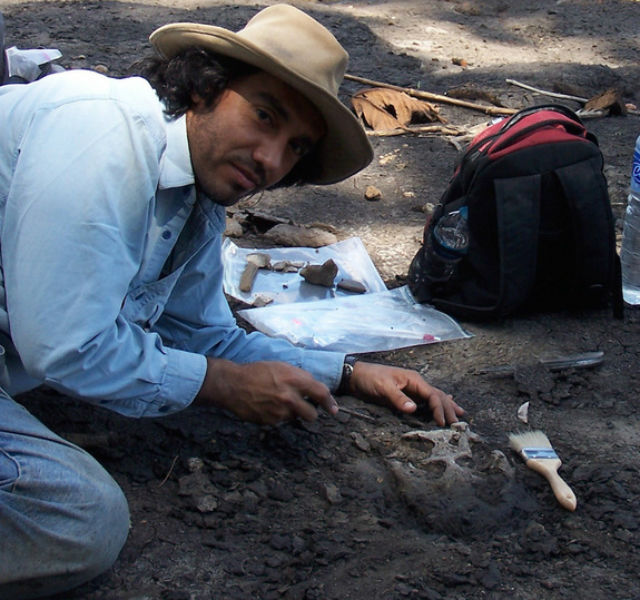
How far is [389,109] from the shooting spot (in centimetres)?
566

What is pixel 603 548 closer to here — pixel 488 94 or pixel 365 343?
pixel 365 343

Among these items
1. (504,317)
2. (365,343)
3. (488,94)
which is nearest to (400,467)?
(365,343)

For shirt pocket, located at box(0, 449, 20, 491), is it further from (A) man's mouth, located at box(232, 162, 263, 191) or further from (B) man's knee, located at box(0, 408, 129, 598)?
(A) man's mouth, located at box(232, 162, 263, 191)

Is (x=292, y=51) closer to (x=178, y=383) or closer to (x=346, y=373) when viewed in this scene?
(x=178, y=383)

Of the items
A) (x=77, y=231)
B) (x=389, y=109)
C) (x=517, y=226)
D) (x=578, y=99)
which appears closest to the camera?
(x=77, y=231)

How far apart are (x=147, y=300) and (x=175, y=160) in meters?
0.45

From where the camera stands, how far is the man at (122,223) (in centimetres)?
197

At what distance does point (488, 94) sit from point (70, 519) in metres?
4.64

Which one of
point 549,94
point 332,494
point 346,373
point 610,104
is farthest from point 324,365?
point 549,94

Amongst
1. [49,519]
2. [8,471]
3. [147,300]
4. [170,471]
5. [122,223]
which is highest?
[122,223]

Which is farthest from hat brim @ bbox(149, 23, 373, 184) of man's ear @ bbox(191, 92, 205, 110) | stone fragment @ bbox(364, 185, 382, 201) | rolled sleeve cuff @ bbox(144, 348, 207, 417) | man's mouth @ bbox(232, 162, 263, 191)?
stone fragment @ bbox(364, 185, 382, 201)

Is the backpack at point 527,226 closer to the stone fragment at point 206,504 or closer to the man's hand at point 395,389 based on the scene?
the man's hand at point 395,389

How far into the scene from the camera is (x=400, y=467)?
8.72 feet

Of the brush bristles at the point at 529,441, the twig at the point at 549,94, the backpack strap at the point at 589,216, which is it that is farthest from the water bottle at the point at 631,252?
the twig at the point at 549,94
